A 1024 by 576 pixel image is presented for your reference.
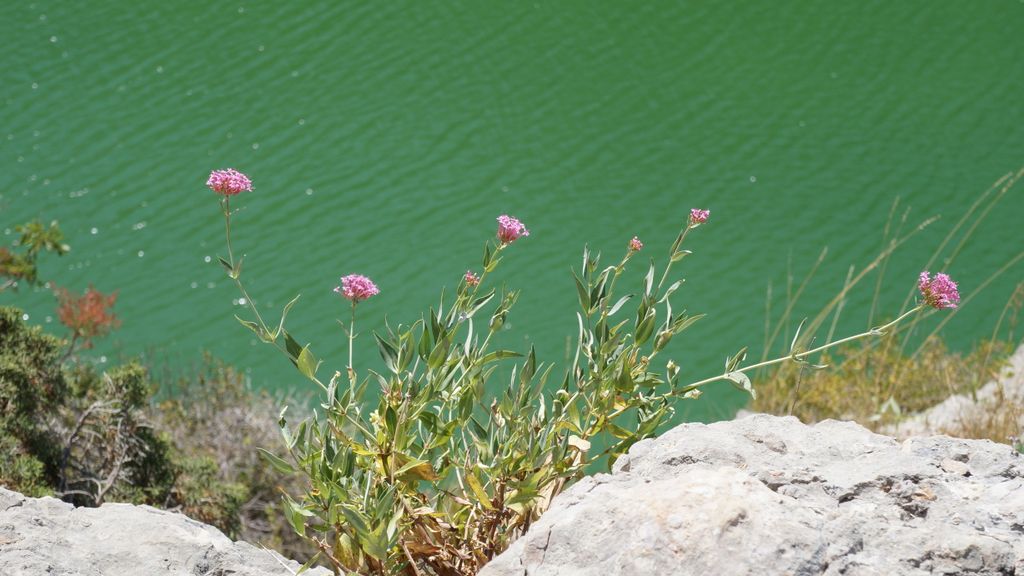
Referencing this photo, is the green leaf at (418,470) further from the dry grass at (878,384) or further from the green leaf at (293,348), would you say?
the dry grass at (878,384)

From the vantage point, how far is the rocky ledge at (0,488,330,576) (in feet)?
6.22

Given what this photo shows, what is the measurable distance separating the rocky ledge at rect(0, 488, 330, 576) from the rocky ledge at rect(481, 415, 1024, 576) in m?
0.58

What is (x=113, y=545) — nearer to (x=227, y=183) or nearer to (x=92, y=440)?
(x=227, y=183)

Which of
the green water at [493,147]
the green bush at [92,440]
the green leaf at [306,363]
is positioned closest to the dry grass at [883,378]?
the green water at [493,147]

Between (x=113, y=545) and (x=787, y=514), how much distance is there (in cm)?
114

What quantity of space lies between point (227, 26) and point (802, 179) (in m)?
5.89

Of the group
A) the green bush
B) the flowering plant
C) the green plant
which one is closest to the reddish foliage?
the green plant

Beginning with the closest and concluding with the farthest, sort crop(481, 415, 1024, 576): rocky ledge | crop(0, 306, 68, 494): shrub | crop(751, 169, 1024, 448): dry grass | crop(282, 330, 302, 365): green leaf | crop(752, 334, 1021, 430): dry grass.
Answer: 1. crop(481, 415, 1024, 576): rocky ledge
2. crop(282, 330, 302, 365): green leaf
3. crop(0, 306, 68, 494): shrub
4. crop(751, 169, 1024, 448): dry grass
5. crop(752, 334, 1021, 430): dry grass

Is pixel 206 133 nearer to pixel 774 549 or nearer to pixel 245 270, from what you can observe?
pixel 245 270

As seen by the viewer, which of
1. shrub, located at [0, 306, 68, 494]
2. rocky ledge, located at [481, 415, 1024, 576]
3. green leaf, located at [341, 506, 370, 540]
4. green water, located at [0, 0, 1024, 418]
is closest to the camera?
rocky ledge, located at [481, 415, 1024, 576]

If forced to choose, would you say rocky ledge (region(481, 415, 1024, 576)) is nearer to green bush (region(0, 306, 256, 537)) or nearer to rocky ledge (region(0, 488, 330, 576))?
rocky ledge (region(0, 488, 330, 576))

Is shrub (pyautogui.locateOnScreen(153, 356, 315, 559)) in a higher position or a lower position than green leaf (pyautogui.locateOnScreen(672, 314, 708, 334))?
lower

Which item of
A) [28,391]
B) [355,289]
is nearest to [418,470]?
[355,289]

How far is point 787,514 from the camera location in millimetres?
1567
